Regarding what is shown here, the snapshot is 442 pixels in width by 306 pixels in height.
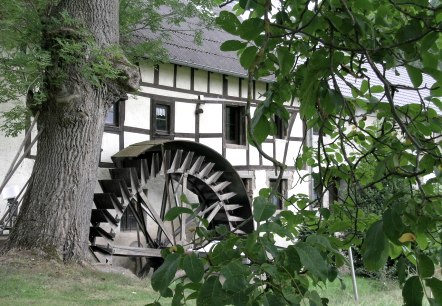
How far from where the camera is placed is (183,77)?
13609mm

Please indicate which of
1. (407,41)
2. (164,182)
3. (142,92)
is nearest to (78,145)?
(142,92)

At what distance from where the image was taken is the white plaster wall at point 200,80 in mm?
13859

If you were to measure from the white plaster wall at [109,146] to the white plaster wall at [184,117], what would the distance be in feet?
5.31

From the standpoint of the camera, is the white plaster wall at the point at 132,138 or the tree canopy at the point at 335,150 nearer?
the tree canopy at the point at 335,150

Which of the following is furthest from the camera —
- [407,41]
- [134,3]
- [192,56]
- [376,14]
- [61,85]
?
[192,56]

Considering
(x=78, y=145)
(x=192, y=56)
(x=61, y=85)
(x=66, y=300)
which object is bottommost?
(x=66, y=300)

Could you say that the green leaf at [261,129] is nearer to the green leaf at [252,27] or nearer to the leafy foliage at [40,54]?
the green leaf at [252,27]

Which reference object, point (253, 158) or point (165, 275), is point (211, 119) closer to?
point (253, 158)

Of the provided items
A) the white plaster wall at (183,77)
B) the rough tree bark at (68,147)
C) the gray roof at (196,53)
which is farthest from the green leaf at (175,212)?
the white plaster wall at (183,77)

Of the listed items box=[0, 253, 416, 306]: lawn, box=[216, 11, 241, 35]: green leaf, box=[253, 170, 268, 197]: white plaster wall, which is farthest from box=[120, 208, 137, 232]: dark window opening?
box=[216, 11, 241, 35]: green leaf

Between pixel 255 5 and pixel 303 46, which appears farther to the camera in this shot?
pixel 303 46

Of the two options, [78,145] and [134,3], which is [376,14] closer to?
[78,145]

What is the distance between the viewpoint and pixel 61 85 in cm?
857

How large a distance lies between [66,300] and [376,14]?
594cm
